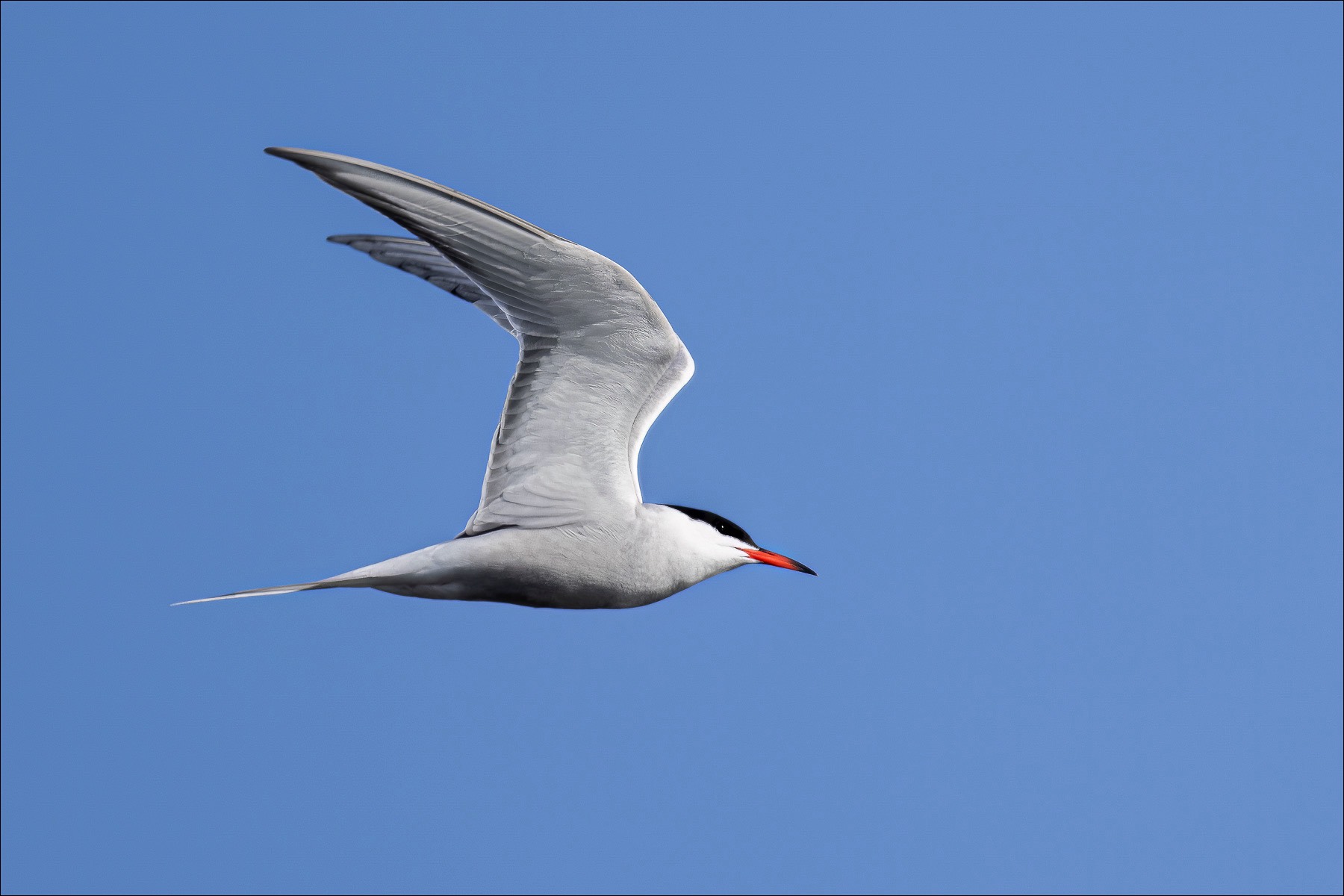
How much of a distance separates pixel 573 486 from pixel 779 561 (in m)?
1.28

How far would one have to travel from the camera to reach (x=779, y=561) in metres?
6.69

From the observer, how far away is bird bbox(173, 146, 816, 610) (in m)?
5.69

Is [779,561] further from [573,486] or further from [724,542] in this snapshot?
[573,486]

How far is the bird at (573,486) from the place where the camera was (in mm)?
5691

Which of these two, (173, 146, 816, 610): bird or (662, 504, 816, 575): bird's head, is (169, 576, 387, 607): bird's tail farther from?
(662, 504, 816, 575): bird's head

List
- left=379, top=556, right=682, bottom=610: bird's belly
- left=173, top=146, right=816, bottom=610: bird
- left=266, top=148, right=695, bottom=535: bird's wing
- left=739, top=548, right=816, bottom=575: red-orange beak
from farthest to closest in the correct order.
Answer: left=739, top=548, right=816, bottom=575: red-orange beak
left=379, top=556, right=682, bottom=610: bird's belly
left=173, top=146, right=816, bottom=610: bird
left=266, top=148, right=695, bottom=535: bird's wing

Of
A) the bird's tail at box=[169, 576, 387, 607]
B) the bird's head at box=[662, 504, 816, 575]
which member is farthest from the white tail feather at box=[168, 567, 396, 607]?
the bird's head at box=[662, 504, 816, 575]

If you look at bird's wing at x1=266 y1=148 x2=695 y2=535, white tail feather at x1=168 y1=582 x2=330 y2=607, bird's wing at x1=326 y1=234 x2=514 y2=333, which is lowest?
white tail feather at x1=168 y1=582 x2=330 y2=607

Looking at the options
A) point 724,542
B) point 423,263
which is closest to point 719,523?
point 724,542

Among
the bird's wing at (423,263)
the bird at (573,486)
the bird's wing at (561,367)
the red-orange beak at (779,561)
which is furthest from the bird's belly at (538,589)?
the bird's wing at (423,263)

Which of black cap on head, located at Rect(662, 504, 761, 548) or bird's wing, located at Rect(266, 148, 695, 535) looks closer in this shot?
bird's wing, located at Rect(266, 148, 695, 535)

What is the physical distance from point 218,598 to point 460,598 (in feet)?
3.68

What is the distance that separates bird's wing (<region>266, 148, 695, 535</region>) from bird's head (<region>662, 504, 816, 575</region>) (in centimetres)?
33

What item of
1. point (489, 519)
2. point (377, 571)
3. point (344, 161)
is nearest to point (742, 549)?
point (489, 519)
